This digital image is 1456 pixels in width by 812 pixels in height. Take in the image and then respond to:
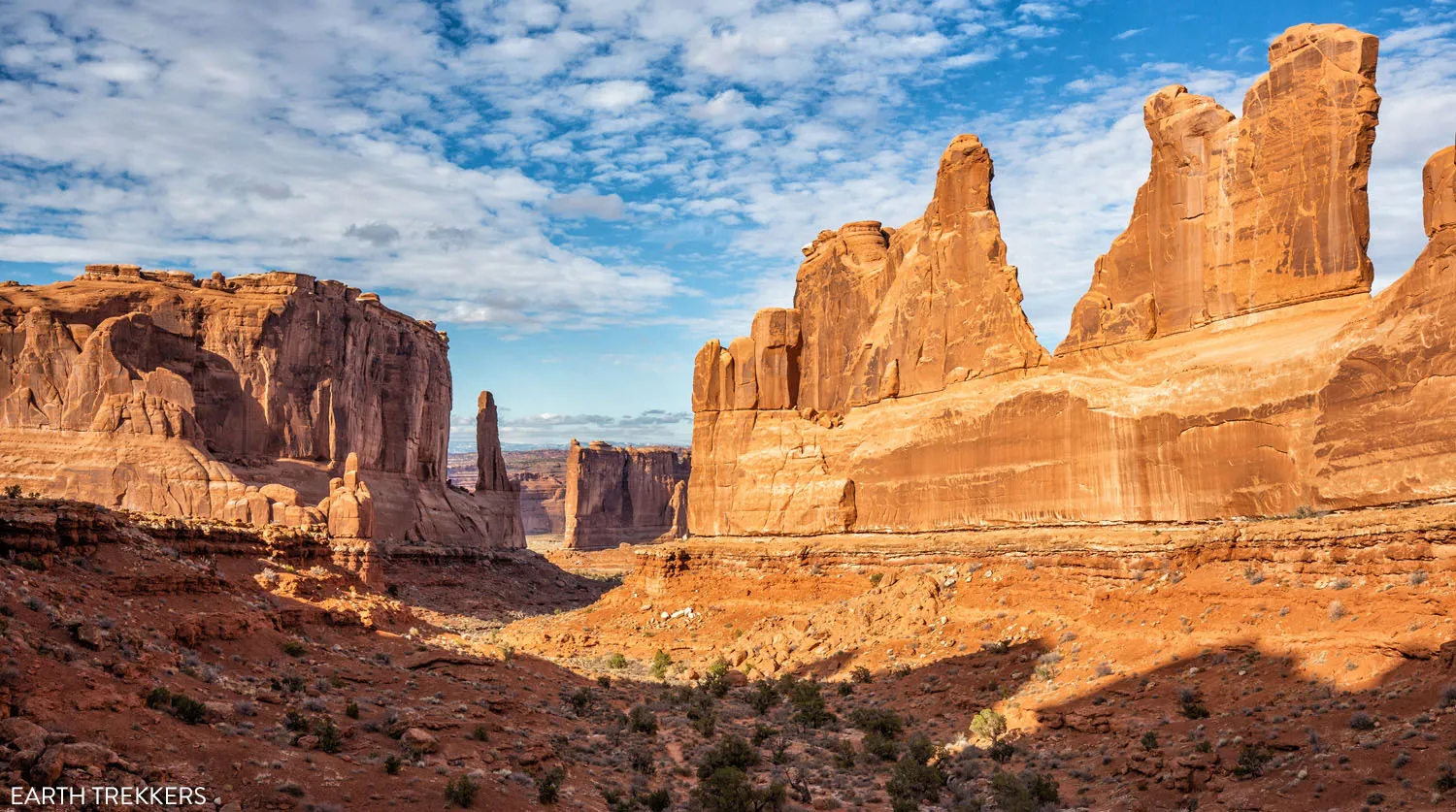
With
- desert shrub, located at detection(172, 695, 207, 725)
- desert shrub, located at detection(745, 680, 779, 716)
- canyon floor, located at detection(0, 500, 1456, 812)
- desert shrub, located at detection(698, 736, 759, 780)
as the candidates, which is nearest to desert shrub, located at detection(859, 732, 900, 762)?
canyon floor, located at detection(0, 500, 1456, 812)

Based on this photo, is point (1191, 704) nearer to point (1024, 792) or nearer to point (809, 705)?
point (1024, 792)

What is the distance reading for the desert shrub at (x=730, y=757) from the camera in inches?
813

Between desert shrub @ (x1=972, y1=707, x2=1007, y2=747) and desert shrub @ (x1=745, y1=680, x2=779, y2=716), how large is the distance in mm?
7102

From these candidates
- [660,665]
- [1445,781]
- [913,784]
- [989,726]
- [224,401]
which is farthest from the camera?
[224,401]

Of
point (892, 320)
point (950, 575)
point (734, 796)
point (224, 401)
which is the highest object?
point (892, 320)

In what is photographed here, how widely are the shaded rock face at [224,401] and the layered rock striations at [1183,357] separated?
28729 mm

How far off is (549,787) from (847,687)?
45.0 feet

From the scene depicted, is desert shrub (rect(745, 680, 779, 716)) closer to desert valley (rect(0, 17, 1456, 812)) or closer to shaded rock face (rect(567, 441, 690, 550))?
desert valley (rect(0, 17, 1456, 812))

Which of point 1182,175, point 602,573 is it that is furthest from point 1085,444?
point 602,573

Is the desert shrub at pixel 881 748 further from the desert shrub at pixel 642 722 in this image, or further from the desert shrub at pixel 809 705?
the desert shrub at pixel 642 722

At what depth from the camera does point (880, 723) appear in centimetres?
2375

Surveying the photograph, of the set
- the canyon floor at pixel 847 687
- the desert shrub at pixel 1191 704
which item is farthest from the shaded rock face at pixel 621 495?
the desert shrub at pixel 1191 704

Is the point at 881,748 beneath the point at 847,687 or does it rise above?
beneath

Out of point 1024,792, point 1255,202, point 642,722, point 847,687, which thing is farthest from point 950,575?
point 1024,792
